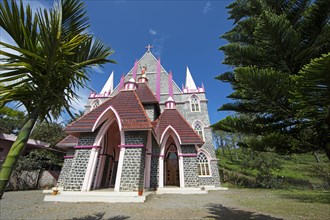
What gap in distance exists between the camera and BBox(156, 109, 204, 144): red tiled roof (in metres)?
10.2

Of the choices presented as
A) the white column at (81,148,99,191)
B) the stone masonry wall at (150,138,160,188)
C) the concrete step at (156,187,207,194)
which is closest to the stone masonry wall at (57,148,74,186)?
the white column at (81,148,99,191)

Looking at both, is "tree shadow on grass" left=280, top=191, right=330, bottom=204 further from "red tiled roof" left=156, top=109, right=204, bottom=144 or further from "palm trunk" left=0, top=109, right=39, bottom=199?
"palm trunk" left=0, top=109, right=39, bottom=199

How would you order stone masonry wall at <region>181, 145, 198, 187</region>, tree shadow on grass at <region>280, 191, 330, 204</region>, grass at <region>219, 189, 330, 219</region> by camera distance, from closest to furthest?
grass at <region>219, 189, 330, 219</region>, tree shadow on grass at <region>280, 191, 330, 204</region>, stone masonry wall at <region>181, 145, 198, 187</region>

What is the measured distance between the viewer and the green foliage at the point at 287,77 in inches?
80.0

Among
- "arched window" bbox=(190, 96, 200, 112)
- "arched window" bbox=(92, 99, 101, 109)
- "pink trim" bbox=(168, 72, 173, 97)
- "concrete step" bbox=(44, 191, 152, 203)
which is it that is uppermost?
"pink trim" bbox=(168, 72, 173, 97)

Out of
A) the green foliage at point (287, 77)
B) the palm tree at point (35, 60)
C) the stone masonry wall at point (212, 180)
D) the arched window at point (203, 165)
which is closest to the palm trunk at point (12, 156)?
the palm tree at point (35, 60)

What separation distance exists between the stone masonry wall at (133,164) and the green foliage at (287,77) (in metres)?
5.12

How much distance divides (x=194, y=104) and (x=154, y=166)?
9.66 metres

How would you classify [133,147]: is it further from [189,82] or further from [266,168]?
[266,168]

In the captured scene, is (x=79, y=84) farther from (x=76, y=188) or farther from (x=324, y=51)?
(x=76, y=188)

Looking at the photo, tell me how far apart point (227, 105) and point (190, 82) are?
16.4m

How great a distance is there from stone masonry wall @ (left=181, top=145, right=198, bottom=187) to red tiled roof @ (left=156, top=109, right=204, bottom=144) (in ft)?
1.70

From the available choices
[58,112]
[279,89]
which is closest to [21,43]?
[58,112]

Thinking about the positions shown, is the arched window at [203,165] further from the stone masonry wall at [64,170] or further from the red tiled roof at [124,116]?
the stone masonry wall at [64,170]
